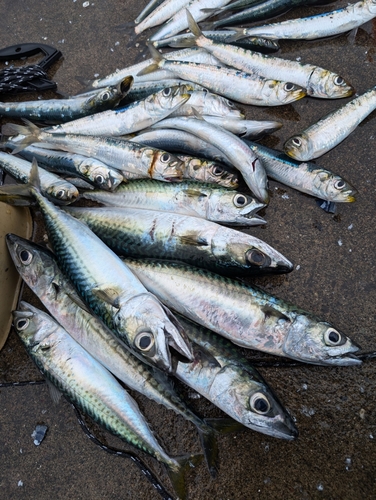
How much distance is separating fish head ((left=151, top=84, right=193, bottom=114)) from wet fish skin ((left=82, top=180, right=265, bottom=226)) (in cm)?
71

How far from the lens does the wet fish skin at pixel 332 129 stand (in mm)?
3080

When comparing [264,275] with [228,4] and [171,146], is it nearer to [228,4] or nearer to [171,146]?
[171,146]

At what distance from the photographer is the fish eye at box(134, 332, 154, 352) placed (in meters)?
2.15

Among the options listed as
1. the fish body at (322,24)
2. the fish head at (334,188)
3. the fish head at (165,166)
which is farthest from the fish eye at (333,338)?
the fish body at (322,24)

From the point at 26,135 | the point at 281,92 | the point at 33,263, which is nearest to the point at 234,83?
the point at 281,92

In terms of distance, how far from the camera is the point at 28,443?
294cm

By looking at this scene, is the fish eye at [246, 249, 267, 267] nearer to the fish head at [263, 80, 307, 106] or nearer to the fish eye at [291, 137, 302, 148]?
the fish eye at [291, 137, 302, 148]

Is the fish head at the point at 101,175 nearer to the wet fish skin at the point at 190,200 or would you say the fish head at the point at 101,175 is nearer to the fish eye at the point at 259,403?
the wet fish skin at the point at 190,200

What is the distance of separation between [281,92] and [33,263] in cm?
258

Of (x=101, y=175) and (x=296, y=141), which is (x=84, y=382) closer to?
(x=101, y=175)

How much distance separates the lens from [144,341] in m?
2.17

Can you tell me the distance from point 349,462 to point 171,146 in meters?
2.79

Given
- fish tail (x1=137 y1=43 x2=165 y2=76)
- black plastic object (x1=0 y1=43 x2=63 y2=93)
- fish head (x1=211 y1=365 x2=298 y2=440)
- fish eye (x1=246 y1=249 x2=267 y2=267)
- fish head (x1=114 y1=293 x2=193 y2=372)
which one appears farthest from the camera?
black plastic object (x1=0 y1=43 x2=63 y2=93)

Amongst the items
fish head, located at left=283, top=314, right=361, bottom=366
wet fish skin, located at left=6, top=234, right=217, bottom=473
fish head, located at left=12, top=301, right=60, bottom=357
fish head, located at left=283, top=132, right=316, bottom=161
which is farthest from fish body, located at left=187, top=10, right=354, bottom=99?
fish head, located at left=12, top=301, right=60, bottom=357
